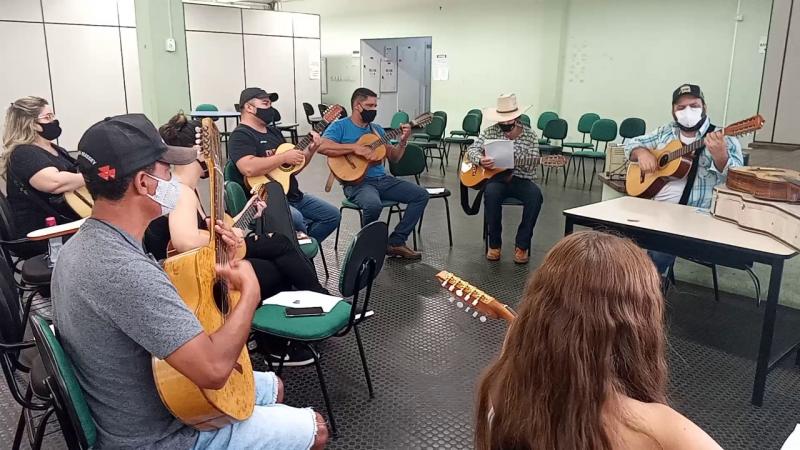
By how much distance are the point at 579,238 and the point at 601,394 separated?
28cm

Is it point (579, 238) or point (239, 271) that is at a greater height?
point (579, 238)

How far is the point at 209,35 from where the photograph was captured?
11281 millimetres

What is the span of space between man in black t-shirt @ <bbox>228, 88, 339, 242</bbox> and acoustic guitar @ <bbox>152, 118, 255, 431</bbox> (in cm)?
203

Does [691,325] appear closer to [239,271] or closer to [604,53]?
[239,271]

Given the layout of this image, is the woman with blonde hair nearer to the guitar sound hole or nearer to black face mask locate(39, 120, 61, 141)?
black face mask locate(39, 120, 61, 141)

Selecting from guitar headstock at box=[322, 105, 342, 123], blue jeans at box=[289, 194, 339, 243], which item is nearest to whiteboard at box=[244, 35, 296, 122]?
guitar headstock at box=[322, 105, 342, 123]

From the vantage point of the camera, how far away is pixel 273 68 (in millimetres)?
12219

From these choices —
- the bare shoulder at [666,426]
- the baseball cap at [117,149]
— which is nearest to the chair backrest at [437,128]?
the baseball cap at [117,149]

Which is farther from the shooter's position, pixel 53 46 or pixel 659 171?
pixel 53 46

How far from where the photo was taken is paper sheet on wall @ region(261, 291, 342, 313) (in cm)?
251

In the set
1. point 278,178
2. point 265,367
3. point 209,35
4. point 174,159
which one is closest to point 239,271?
point 174,159

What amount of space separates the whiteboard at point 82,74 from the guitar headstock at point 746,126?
9769 mm

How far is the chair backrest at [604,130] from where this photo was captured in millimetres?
8289

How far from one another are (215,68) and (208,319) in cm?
1092
